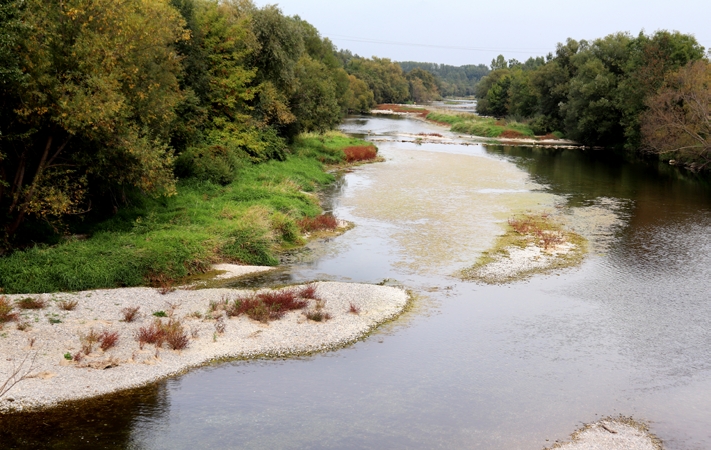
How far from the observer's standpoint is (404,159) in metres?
65.2

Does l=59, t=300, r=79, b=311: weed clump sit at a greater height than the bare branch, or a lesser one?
greater

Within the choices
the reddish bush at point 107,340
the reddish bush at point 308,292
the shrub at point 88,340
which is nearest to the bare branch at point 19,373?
the shrub at point 88,340

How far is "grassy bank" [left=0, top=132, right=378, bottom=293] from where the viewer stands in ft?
71.1

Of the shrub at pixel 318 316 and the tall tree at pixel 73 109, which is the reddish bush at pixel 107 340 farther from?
the tall tree at pixel 73 109

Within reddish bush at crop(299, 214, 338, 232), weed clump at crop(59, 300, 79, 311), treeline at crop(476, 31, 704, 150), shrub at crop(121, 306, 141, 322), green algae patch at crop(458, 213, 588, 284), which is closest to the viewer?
shrub at crop(121, 306, 141, 322)

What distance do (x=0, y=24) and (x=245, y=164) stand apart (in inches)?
940

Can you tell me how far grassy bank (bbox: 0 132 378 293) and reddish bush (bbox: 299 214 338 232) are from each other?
0.30 m

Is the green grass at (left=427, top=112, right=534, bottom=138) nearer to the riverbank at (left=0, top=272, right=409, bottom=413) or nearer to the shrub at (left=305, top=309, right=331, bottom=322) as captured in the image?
the riverbank at (left=0, top=272, right=409, bottom=413)

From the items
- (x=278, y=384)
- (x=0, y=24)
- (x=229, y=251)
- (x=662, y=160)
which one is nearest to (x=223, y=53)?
(x=229, y=251)

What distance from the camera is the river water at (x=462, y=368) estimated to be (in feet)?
46.2

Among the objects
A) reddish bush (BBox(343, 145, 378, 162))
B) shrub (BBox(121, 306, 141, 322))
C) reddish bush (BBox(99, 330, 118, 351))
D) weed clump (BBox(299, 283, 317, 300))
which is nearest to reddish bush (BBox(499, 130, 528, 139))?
reddish bush (BBox(343, 145, 378, 162))

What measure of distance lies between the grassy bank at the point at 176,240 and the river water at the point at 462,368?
2.41 meters

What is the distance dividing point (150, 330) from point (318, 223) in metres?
16.2

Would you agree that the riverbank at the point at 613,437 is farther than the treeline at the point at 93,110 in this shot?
No
